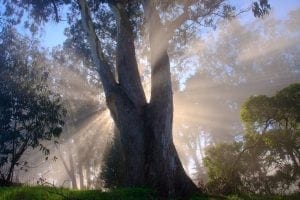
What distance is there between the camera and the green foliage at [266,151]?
42.0 ft

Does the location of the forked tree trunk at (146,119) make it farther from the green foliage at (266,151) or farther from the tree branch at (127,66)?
the green foliage at (266,151)

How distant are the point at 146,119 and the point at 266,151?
418 centimetres

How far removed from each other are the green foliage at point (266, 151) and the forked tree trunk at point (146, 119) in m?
2.20

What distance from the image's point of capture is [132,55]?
14.3 meters

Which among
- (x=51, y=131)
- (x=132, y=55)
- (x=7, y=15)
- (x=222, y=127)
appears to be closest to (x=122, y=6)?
(x=132, y=55)

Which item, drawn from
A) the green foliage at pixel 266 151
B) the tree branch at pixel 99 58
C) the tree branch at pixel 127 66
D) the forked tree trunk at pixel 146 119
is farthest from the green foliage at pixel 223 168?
the tree branch at pixel 99 58

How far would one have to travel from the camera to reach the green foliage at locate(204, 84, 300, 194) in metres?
12.8

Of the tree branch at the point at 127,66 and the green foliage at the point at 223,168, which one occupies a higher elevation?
the tree branch at the point at 127,66

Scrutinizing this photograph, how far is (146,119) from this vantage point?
42.9 feet

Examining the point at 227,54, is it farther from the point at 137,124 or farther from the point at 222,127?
the point at 137,124

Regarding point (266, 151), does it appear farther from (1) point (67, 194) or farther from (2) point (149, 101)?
(1) point (67, 194)

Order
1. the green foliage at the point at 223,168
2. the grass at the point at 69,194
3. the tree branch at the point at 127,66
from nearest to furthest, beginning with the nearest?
1. the grass at the point at 69,194
2. the green foliage at the point at 223,168
3. the tree branch at the point at 127,66

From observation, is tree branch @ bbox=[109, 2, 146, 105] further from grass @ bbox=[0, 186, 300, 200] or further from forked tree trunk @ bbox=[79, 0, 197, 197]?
grass @ bbox=[0, 186, 300, 200]

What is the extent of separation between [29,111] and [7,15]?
18.3 feet
